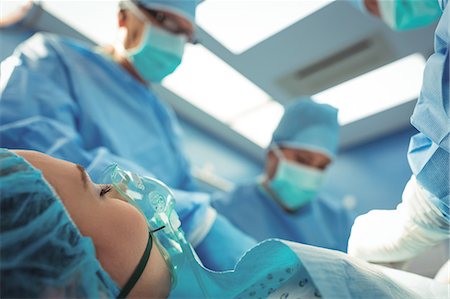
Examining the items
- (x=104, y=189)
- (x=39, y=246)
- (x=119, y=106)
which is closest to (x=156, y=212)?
(x=104, y=189)

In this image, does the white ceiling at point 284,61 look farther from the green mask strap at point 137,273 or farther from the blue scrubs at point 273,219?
the green mask strap at point 137,273

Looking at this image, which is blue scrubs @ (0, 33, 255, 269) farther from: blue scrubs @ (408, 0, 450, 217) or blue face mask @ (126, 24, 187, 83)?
blue scrubs @ (408, 0, 450, 217)

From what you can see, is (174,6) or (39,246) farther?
(174,6)

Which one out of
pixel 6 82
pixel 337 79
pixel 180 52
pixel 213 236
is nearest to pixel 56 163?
pixel 213 236

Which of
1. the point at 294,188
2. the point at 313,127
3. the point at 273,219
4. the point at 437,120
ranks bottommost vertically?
the point at 273,219

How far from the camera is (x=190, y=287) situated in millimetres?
651

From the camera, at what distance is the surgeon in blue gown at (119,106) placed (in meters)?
1.13

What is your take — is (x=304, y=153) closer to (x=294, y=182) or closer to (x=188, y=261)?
(x=294, y=182)

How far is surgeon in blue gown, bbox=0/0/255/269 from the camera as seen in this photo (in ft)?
3.71

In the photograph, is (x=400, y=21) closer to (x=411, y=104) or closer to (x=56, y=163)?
(x=56, y=163)

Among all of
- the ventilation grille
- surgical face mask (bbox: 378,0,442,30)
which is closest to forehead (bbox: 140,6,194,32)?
surgical face mask (bbox: 378,0,442,30)

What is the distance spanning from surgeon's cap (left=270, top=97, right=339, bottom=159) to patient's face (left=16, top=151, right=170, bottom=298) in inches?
61.3

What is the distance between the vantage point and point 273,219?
7.18 feet

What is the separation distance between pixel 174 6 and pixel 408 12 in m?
0.85
